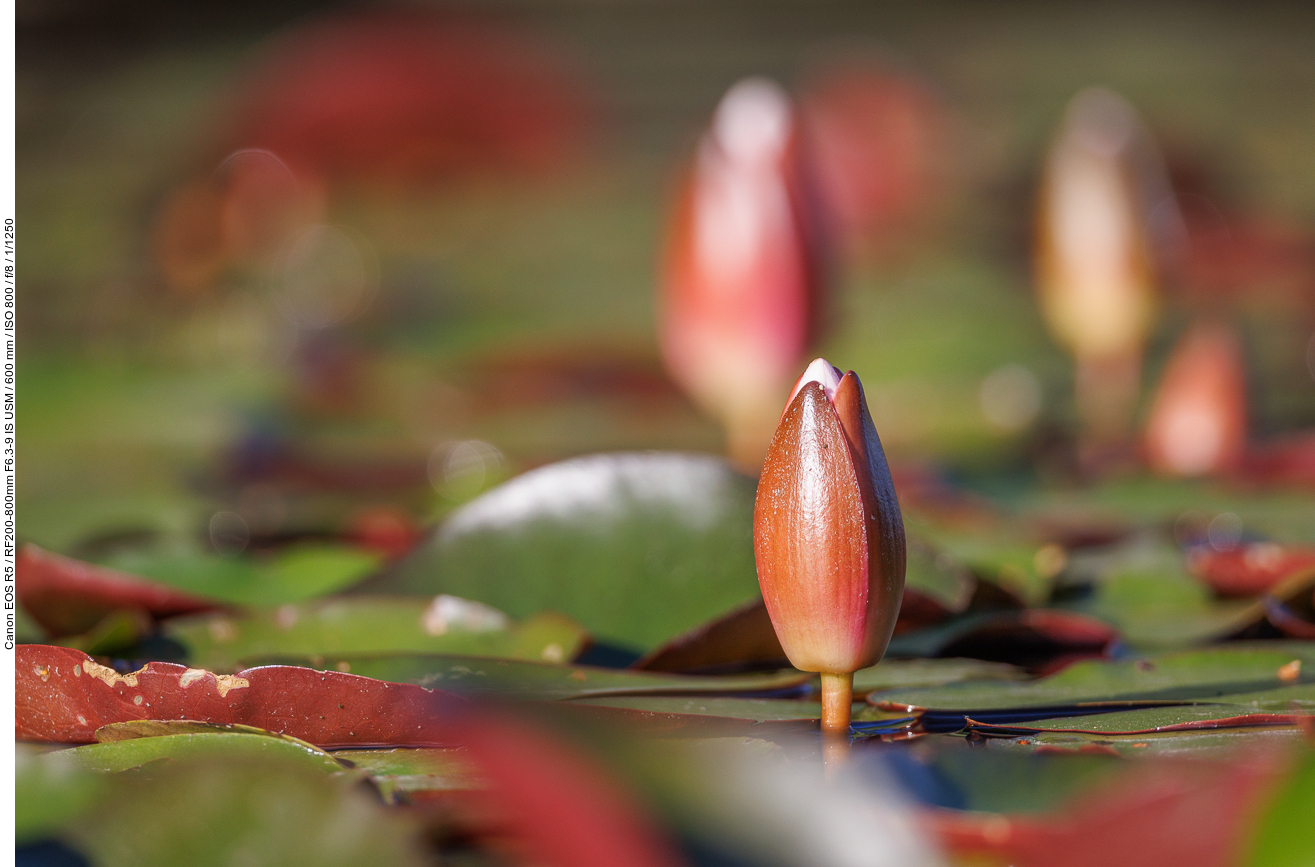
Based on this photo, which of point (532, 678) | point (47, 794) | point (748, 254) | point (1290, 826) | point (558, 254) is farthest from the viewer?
point (558, 254)

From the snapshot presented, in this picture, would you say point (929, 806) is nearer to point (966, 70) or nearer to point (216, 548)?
point (216, 548)

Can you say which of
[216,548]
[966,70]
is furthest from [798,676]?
[966,70]

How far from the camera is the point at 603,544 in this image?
1.84ft

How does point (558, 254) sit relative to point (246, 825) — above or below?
above

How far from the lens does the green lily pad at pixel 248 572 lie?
2.19 ft

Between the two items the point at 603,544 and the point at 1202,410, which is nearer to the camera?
the point at 603,544

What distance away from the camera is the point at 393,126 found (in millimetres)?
3061

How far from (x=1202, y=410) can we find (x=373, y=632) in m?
0.67

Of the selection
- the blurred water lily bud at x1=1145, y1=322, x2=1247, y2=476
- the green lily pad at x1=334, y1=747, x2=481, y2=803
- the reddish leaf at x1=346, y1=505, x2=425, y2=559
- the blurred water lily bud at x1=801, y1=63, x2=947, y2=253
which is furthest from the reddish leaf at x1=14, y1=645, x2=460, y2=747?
the blurred water lily bud at x1=801, y1=63, x2=947, y2=253

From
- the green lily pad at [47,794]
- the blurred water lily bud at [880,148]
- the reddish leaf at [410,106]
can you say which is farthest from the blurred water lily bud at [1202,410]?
the reddish leaf at [410,106]

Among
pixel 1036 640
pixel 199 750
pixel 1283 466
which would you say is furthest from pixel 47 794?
pixel 1283 466

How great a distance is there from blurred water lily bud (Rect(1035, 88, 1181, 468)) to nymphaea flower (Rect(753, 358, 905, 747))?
791 millimetres

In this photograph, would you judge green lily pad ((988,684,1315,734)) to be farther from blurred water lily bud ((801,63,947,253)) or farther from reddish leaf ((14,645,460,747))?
blurred water lily bud ((801,63,947,253))

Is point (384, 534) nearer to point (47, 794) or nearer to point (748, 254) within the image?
point (748, 254)
